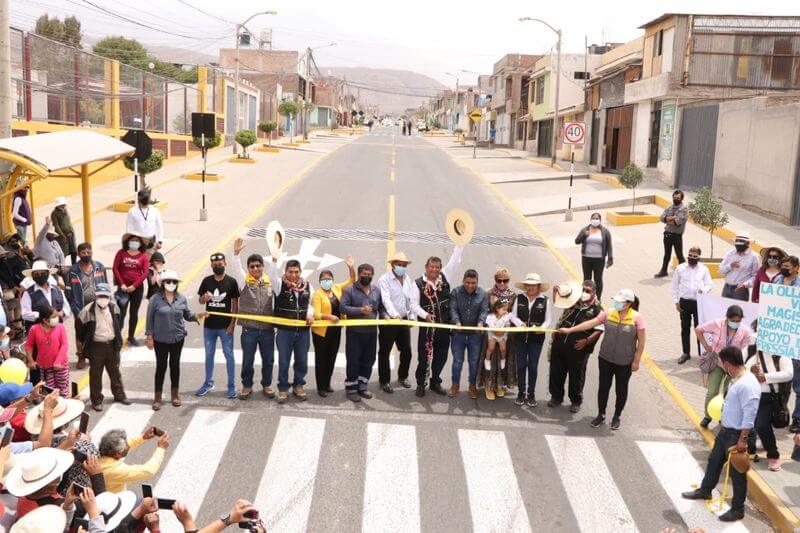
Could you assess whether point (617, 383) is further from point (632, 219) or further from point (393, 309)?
point (632, 219)

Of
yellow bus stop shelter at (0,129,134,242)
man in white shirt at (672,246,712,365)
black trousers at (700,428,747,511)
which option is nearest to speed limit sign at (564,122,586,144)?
man in white shirt at (672,246,712,365)

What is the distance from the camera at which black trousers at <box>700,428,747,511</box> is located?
25.3 feet

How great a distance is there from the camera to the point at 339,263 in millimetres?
18109

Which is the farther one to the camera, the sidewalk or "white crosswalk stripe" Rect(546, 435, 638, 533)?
the sidewalk

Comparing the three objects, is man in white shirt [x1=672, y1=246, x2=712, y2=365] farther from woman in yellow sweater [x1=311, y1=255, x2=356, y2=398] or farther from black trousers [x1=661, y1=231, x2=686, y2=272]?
woman in yellow sweater [x1=311, y1=255, x2=356, y2=398]

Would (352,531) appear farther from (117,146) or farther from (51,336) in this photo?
(117,146)

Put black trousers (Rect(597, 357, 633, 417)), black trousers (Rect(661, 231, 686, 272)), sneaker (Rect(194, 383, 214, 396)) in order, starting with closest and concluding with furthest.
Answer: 1. black trousers (Rect(597, 357, 633, 417))
2. sneaker (Rect(194, 383, 214, 396))
3. black trousers (Rect(661, 231, 686, 272))

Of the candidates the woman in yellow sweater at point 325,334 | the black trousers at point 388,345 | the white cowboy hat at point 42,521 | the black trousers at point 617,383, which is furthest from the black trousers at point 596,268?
the white cowboy hat at point 42,521

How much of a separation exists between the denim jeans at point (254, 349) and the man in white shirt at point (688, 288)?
6.42 metres

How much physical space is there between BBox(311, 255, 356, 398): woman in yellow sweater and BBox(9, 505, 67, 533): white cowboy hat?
5.78 metres

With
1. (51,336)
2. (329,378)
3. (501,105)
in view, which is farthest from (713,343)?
(501,105)

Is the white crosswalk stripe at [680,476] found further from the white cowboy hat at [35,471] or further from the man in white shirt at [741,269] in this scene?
the white cowboy hat at [35,471]

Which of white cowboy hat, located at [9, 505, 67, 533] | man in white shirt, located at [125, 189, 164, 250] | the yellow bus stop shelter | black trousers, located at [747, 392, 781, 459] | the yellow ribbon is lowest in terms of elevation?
black trousers, located at [747, 392, 781, 459]

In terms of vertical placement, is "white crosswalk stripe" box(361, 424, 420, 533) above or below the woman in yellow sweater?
below
